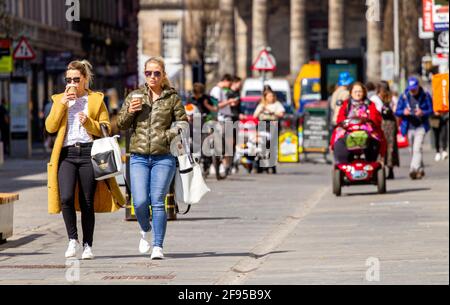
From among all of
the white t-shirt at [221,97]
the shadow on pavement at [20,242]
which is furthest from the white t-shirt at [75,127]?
the white t-shirt at [221,97]

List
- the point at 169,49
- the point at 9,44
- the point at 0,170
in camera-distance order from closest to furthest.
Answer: the point at 0,170, the point at 9,44, the point at 169,49

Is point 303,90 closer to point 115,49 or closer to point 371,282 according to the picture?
point 115,49

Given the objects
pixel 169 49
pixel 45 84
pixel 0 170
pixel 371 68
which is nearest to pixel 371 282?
pixel 0 170

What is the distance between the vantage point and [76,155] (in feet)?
51.0

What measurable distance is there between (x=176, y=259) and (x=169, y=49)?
4849 inches

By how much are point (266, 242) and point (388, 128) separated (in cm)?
1406

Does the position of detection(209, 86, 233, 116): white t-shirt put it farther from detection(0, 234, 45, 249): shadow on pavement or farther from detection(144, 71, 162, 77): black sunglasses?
detection(144, 71, 162, 77): black sunglasses

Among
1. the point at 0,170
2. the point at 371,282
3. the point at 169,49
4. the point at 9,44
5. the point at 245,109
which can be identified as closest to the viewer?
the point at 371,282

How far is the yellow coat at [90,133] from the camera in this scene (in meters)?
15.3

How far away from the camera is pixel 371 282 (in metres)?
12.8

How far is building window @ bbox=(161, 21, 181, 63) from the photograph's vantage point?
5418 inches

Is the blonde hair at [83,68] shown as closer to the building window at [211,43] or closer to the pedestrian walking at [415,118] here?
the pedestrian walking at [415,118]

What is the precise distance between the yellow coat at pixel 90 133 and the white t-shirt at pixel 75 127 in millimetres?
49

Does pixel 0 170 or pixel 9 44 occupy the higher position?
pixel 9 44
